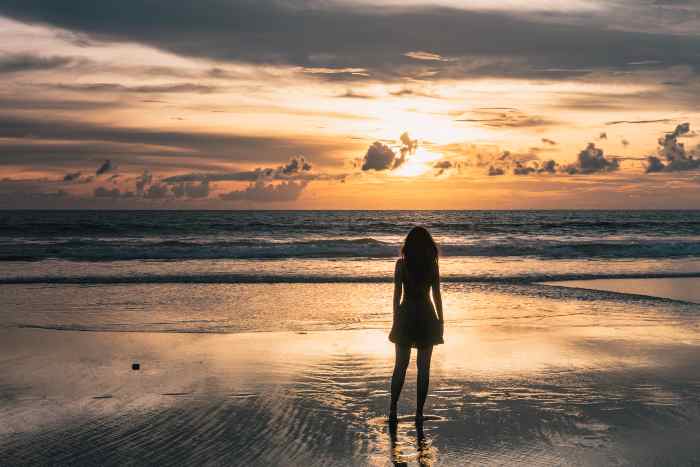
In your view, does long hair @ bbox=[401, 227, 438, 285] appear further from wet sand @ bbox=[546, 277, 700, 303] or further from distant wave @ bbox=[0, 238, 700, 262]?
distant wave @ bbox=[0, 238, 700, 262]

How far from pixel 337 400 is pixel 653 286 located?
1452cm

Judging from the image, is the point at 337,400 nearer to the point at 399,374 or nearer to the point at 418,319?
the point at 399,374

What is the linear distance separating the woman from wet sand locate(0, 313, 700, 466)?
452 mm

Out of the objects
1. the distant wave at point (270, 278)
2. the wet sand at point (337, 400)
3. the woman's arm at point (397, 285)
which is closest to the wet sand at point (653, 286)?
the distant wave at point (270, 278)


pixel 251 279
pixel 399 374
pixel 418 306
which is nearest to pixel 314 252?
pixel 251 279

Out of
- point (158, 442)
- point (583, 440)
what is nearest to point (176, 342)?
point (158, 442)

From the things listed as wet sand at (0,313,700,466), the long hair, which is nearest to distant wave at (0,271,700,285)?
wet sand at (0,313,700,466)

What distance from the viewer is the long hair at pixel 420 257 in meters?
6.20

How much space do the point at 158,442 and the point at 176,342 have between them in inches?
189

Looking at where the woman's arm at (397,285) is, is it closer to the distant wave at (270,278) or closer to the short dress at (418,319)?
the short dress at (418,319)

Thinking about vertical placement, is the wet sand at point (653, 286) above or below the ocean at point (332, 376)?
below

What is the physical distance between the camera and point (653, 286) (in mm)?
18781

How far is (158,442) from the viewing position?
577 cm

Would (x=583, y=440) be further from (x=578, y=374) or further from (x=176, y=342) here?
(x=176, y=342)
